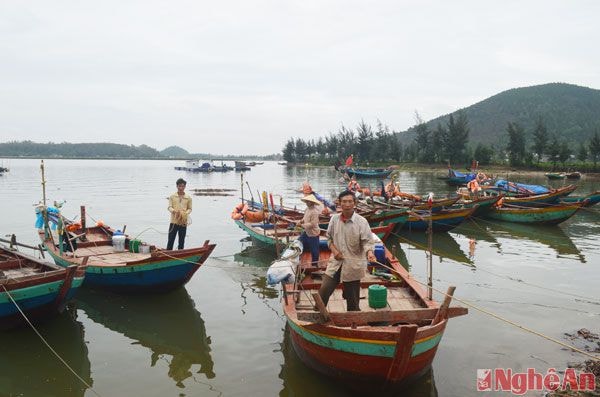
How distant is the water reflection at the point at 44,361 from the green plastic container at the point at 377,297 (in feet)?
14.4

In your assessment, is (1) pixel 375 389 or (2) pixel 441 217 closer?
(1) pixel 375 389

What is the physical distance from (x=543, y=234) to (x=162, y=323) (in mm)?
16347

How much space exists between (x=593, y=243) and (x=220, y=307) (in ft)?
48.1

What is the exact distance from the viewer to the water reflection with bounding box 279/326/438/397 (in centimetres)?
592

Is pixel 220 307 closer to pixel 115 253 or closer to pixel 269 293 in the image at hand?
pixel 269 293

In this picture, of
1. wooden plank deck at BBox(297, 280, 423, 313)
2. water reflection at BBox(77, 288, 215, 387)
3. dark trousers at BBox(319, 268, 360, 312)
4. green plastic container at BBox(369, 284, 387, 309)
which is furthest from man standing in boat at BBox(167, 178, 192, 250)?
green plastic container at BBox(369, 284, 387, 309)

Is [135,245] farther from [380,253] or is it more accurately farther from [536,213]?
[536,213]

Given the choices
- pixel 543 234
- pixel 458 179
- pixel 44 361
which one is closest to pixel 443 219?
pixel 543 234

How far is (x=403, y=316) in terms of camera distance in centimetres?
610

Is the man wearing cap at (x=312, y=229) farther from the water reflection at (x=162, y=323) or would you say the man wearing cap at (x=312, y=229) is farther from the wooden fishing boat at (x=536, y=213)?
the wooden fishing boat at (x=536, y=213)

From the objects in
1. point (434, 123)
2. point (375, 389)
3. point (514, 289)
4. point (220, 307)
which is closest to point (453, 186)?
point (514, 289)

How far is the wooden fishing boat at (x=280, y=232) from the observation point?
12758 millimetres

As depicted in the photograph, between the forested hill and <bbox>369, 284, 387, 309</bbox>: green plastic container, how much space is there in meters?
106

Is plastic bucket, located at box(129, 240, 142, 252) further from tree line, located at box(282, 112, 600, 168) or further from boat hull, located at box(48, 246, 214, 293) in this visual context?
tree line, located at box(282, 112, 600, 168)
